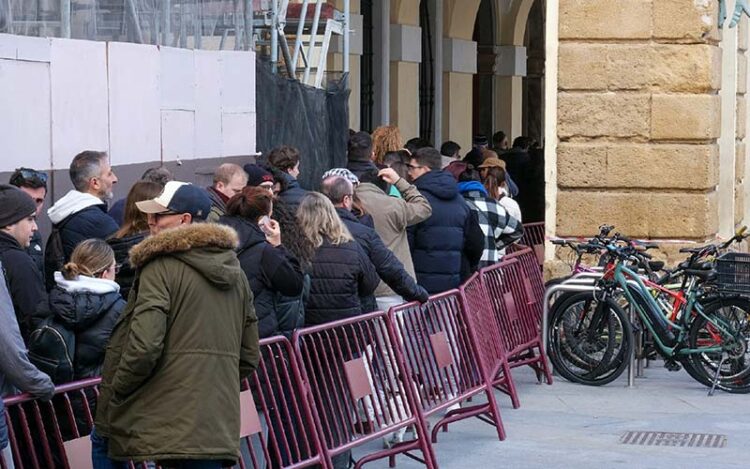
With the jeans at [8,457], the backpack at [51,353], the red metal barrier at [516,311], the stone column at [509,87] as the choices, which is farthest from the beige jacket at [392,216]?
the stone column at [509,87]

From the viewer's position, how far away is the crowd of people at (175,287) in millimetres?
5742

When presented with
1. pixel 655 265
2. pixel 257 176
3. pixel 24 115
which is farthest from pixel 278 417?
pixel 655 265

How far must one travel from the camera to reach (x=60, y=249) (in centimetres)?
802

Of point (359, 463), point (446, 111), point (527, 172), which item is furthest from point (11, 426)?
point (446, 111)

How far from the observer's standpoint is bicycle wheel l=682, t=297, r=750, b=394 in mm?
11156

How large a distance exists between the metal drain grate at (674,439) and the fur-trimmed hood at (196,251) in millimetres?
4384

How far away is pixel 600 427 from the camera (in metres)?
10.1

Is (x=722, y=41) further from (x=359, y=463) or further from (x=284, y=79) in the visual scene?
(x=359, y=463)

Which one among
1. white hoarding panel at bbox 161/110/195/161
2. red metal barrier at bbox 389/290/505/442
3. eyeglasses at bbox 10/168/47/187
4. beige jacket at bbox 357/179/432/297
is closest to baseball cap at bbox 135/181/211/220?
eyeglasses at bbox 10/168/47/187

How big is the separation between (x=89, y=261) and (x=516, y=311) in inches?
211

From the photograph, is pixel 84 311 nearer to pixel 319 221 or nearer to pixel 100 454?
pixel 100 454

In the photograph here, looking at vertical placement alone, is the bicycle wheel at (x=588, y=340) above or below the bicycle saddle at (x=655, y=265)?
below

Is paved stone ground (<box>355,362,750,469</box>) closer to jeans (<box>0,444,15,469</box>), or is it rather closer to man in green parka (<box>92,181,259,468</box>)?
man in green parka (<box>92,181,259,468</box>)

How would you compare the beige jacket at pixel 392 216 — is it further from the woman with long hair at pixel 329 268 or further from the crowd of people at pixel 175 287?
the woman with long hair at pixel 329 268
